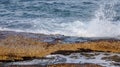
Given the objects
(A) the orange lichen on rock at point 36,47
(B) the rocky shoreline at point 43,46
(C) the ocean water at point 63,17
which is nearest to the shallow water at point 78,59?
(B) the rocky shoreline at point 43,46

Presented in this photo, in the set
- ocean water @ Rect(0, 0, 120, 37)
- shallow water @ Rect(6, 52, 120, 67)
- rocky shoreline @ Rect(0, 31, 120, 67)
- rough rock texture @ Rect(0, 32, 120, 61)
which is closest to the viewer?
shallow water @ Rect(6, 52, 120, 67)

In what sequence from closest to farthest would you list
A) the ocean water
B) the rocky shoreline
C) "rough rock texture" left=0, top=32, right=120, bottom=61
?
"rough rock texture" left=0, top=32, right=120, bottom=61 < the rocky shoreline < the ocean water

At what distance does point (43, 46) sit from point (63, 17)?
12197 millimetres

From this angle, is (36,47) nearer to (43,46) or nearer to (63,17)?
(43,46)

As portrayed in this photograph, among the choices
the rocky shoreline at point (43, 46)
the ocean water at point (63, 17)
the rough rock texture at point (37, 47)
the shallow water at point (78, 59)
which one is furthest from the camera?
the ocean water at point (63, 17)

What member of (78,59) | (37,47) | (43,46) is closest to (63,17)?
(43,46)

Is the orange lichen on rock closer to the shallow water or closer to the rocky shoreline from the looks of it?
the rocky shoreline

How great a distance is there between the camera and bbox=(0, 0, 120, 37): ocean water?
23625 mm

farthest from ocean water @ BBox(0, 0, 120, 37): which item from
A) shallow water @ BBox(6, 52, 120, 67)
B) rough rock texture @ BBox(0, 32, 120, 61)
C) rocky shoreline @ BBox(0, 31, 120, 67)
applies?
shallow water @ BBox(6, 52, 120, 67)

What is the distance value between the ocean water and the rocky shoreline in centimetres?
312

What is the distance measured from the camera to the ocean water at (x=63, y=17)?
77.5 feet

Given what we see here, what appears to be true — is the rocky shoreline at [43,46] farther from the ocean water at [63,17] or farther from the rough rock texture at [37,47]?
the ocean water at [63,17]

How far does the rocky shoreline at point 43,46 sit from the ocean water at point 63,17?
3115mm

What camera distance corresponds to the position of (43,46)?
17.7 m
